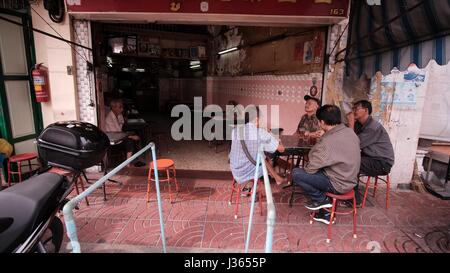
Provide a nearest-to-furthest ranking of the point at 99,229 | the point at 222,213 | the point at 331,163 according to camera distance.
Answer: the point at 331,163
the point at 99,229
the point at 222,213

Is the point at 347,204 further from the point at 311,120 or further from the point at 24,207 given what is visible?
the point at 24,207

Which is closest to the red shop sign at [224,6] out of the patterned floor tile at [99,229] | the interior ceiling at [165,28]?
the patterned floor tile at [99,229]

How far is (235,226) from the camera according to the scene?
347 cm

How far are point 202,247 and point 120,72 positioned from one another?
12977 millimetres

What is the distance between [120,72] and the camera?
14.0 m

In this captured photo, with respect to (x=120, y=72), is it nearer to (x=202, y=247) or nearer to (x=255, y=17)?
(x=255, y=17)

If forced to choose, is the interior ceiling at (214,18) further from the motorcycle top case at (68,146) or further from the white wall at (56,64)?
the motorcycle top case at (68,146)

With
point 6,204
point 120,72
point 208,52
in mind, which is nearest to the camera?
point 6,204

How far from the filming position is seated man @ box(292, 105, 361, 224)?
3109 millimetres

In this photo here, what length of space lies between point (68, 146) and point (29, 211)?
1066 millimetres

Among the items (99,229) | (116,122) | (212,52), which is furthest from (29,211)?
(212,52)

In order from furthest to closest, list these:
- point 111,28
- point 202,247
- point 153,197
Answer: point 111,28 < point 153,197 < point 202,247

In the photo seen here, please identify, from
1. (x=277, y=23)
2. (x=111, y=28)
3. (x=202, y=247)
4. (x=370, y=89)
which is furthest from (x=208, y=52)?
(x=202, y=247)

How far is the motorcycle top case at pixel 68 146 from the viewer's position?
302 centimetres
